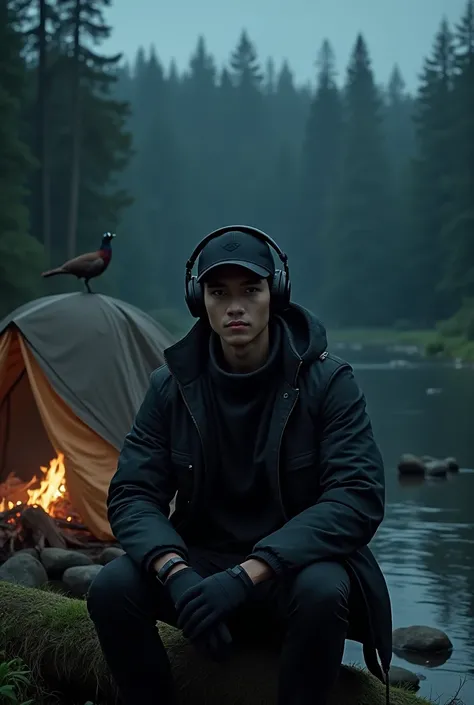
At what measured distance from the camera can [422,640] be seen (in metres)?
5.43

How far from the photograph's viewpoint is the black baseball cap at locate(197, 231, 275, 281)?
126 inches

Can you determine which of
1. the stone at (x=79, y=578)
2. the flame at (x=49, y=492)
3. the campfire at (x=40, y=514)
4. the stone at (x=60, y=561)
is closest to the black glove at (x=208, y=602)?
the stone at (x=79, y=578)

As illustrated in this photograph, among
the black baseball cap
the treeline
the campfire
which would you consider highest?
the treeline

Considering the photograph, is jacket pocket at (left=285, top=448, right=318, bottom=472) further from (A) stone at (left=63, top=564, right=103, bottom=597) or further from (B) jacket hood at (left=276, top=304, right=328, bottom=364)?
(A) stone at (left=63, top=564, right=103, bottom=597)

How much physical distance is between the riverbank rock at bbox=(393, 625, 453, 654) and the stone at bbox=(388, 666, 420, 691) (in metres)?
0.46

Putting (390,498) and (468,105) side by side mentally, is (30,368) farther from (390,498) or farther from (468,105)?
(468,105)

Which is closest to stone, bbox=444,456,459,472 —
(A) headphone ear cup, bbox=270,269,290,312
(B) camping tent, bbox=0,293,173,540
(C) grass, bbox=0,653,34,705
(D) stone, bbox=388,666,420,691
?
(B) camping tent, bbox=0,293,173,540

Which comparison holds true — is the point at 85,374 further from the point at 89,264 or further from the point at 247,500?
the point at 247,500

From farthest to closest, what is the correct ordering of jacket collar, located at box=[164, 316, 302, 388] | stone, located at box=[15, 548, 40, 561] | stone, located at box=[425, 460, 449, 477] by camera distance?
stone, located at box=[425, 460, 449, 477] < stone, located at box=[15, 548, 40, 561] < jacket collar, located at box=[164, 316, 302, 388]

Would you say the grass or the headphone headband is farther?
the grass

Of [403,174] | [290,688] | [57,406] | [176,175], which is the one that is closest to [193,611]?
[290,688]

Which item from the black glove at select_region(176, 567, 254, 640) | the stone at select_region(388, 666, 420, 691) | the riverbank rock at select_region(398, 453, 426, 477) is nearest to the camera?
the black glove at select_region(176, 567, 254, 640)

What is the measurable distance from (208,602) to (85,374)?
16.3 feet

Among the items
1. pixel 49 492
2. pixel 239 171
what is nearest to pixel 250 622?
pixel 49 492
